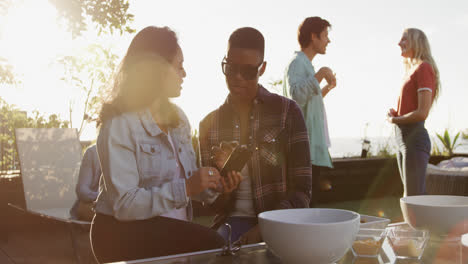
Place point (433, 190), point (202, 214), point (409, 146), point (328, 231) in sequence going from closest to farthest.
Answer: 1. point (328, 231)
2. point (409, 146)
3. point (433, 190)
4. point (202, 214)

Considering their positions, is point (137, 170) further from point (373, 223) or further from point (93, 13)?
point (93, 13)

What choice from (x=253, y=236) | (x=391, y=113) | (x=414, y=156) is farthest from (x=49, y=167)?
(x=414, y=156)

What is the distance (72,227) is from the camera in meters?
3.27

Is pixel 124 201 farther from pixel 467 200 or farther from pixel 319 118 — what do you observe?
pixel 319 118

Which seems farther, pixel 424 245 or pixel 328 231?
pixel 424 245

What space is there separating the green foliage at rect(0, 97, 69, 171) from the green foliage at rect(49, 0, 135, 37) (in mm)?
2323

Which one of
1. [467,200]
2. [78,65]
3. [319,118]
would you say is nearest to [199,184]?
[467,200]

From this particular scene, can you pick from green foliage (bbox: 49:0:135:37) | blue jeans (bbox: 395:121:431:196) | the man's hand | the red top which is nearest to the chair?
green foliage (bbox: 49:0:135:37)

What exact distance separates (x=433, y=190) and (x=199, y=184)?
4.17 meters

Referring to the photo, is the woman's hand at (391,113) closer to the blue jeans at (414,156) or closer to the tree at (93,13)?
the blue jeans at (414,156)

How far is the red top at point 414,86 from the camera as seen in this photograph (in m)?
3.23

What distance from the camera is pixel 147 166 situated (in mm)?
1834

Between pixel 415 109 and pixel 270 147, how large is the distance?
1.70 meters

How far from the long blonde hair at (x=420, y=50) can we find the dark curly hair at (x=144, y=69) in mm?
2204
